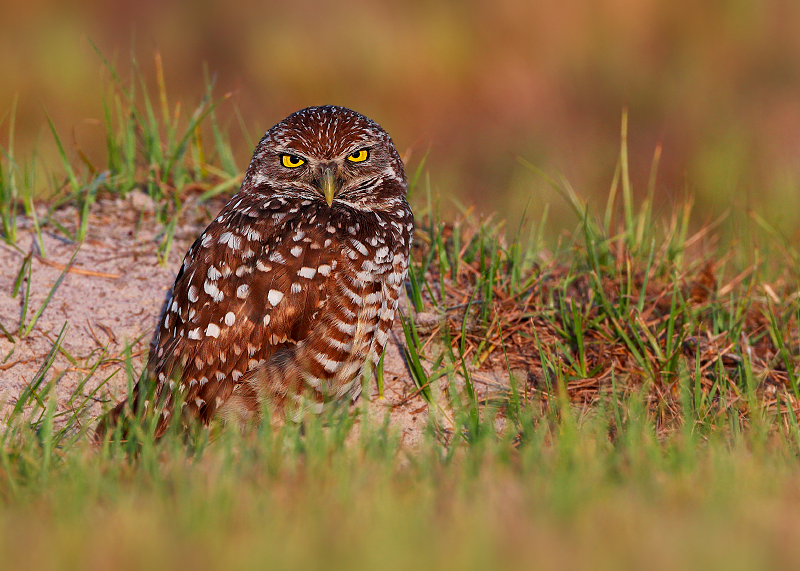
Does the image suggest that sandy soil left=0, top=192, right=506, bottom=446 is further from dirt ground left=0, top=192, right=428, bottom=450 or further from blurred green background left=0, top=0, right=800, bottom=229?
blurred green background left=0, top=0, right=800, bottom=229

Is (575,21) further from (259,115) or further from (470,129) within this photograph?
(259,115)

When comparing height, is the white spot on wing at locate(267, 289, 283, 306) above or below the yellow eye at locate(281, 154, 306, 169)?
below

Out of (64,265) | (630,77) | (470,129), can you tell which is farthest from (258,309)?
(630,77)

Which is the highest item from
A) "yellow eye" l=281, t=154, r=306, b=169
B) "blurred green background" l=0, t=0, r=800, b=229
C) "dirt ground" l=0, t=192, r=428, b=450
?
"blurred green background" l=0, t=0, r=800, b=229

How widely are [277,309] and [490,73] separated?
27.8 ft

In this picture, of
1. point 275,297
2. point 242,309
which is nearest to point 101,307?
point 242,309

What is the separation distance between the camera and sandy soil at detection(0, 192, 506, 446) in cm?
373

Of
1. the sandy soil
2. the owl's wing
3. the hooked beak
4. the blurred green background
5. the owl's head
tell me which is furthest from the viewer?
the blurred green background

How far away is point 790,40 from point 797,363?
29.2 ft

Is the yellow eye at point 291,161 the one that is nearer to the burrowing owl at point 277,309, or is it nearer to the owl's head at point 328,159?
the owl's head at point 328,159

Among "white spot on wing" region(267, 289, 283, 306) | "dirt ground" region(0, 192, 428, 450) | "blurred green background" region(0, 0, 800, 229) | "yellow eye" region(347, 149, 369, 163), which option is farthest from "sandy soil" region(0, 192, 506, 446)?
"blurred green background" region(0, 0, 800, 229)

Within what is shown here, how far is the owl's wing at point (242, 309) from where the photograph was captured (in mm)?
3195

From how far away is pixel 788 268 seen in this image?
4.73 meters

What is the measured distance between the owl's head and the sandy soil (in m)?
0.81
